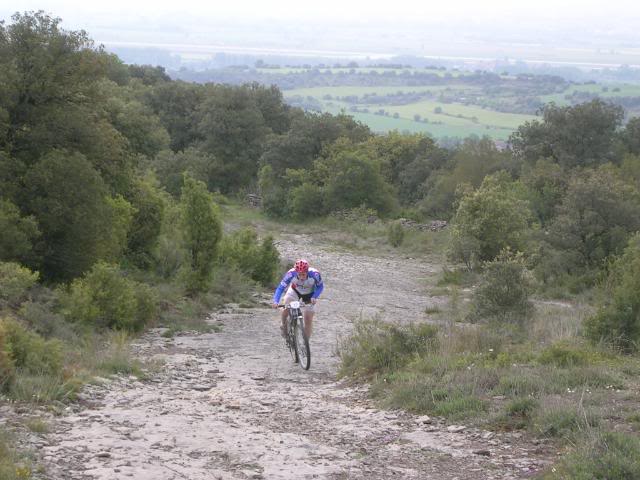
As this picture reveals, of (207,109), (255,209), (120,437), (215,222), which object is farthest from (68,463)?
(207,109)

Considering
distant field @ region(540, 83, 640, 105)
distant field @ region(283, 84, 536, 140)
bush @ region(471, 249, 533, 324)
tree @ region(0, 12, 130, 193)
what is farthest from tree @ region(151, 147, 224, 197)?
distant field @ region(540, 83, 640, 105)

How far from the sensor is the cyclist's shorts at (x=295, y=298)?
12.7 m

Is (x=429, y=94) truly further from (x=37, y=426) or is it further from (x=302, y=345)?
(x=37, y=426)

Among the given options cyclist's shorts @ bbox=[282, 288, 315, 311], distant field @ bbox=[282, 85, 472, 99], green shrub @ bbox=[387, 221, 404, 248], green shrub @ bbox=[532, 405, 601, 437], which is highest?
distant field @ bbox=[282, 85, 472, 99]

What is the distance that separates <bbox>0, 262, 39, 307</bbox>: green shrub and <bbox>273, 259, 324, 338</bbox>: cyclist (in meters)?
3.90

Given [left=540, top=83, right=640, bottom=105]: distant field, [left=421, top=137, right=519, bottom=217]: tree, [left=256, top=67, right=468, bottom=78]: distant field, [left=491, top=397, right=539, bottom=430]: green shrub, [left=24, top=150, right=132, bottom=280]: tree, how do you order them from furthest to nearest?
[left=256, top=67, right=468, bottom=78]: distant field → [left=540, top=83, right=640, bottom=105]: distant field → [left=421, top=137, right=519, bottom=217]: tree → [left=24, top=150, right=132, bottom=280]: tree → [left=491, top=397, right=539, bottom=430]: green shrub

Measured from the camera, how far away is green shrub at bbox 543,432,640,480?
20.5 feet

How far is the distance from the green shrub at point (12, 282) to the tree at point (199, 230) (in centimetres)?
532

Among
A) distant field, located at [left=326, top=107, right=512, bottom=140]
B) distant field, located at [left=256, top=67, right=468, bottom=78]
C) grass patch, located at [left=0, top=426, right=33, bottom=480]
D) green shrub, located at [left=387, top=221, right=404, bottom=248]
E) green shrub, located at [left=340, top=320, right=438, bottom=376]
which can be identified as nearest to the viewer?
grass patch, located at [left=0, top=426, right=33, bottom=480]

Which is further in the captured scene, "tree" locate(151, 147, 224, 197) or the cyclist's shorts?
"tree" locate(151, 147, 224, 197)

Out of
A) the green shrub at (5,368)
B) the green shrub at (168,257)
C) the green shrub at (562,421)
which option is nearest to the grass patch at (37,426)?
the green shrub at (5,368)

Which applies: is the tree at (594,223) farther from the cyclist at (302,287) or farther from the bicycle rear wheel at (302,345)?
the bicycle rear wheel at (302,345)

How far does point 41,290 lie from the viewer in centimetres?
1526

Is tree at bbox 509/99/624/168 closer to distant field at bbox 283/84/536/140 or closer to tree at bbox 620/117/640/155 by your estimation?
→ tree at bbox 620/117/640/155
